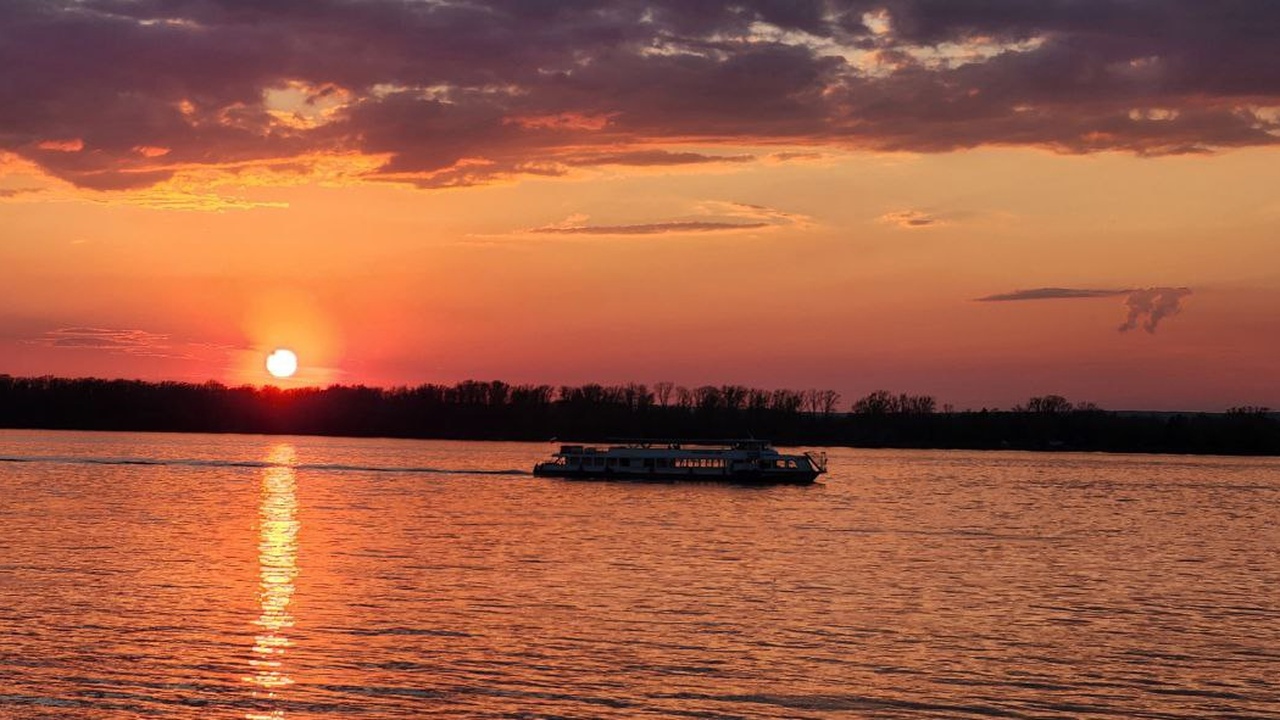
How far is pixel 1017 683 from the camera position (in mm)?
45656

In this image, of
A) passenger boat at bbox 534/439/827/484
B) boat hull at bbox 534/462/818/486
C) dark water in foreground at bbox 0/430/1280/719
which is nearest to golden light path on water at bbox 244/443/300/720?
dark water in foreground at bbox 0/430/1280/719

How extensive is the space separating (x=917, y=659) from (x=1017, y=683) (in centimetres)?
445

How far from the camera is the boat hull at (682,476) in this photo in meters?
183

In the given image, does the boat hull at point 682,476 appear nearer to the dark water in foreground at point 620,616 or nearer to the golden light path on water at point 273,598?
the dark water in foreground at point 620,616

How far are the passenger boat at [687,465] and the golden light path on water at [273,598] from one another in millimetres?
66736

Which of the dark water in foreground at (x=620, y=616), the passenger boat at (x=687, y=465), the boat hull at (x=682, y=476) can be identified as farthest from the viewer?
the passenger boat at (x=687, y=465)

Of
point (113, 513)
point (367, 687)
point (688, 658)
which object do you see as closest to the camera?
point (367, 687)

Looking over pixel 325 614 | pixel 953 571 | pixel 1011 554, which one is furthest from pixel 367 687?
pixel 1011 554

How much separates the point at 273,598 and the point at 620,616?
15.6 metres

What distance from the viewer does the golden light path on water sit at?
43.1 m

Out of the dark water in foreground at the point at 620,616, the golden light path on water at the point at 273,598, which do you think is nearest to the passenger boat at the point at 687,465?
the dark water in foreground at the point at 620,616

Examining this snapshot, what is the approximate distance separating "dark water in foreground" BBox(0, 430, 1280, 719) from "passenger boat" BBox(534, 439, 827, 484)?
62.7m

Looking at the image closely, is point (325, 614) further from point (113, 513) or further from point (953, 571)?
point (113, 513)

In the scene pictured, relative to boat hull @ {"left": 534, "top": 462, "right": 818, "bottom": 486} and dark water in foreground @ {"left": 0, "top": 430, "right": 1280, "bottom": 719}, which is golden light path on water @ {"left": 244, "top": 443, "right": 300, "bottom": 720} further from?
boat hull @ {"left": 534, "top": 462, "right": 818, "bottom": 486}
